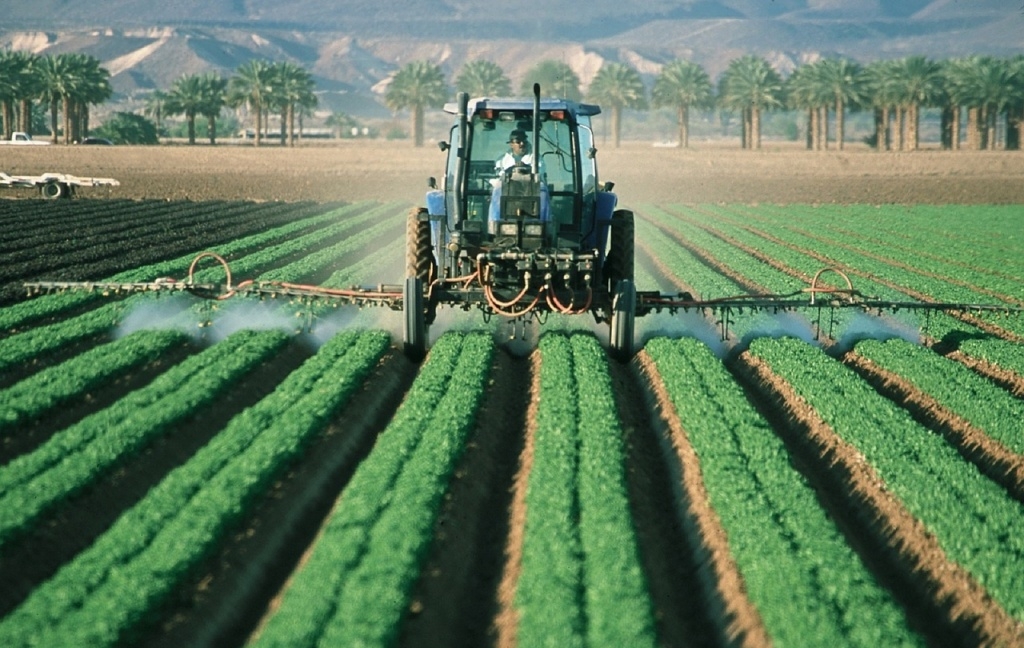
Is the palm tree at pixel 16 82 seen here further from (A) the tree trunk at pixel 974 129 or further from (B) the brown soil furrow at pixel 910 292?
(B) the brown soil furrow at pixel 910 292

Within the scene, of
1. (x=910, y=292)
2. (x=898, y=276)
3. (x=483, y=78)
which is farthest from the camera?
(x=483, y=78)

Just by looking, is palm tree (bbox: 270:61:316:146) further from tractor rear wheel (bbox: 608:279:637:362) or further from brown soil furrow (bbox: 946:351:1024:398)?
brown soil furrow (bbox: 946:351:1024:398)

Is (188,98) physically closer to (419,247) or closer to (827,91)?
(827,91)

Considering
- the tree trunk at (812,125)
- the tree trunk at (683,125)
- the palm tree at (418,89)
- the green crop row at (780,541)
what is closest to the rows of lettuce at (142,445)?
the green crop row at (780,541)

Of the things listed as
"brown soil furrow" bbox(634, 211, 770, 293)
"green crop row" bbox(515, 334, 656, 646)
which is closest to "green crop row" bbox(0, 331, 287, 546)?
"green crop row" bbox(515, 334, 656, 646)

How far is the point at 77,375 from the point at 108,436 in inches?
102

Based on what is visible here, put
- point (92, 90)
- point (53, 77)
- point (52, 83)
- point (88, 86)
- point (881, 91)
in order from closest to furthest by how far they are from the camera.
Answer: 1. point (52, 83)
2. point (53, 77)
3. point (88, 86)
4. point (92, 90)
5. point (881, 91)

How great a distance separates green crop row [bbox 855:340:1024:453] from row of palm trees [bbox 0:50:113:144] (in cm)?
7226

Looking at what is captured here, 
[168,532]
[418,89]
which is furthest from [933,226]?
[418,89]

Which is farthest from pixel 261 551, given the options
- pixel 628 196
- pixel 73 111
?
pixel 73 111

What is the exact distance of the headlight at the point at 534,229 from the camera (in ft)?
46.1

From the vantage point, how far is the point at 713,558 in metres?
8.43

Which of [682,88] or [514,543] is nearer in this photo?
[514,543]

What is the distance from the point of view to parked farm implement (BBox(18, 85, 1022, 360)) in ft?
46.3
